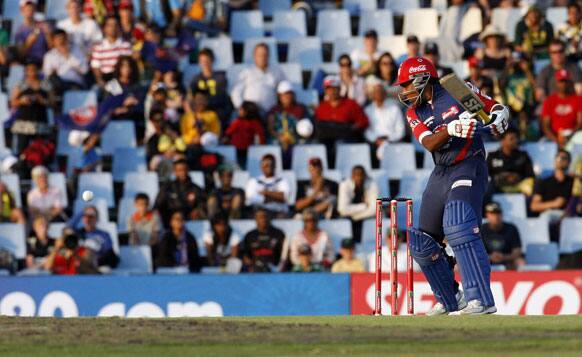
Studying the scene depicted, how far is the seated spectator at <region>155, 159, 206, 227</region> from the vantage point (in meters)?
17.7

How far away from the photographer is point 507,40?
2014 centimetres

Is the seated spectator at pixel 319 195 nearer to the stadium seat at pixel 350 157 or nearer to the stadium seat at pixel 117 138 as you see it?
the stadium seat at pixel 350 157

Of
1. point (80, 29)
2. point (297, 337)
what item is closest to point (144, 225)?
point (80, 29)

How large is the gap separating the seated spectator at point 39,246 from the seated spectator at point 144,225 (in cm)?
96

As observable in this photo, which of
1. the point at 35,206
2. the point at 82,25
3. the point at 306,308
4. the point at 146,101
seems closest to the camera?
the point at 306,308

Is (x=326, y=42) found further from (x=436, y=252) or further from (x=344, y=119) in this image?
(x=436, y=252)

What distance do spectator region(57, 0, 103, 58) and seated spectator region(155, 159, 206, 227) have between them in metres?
3.28

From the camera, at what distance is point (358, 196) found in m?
17.6

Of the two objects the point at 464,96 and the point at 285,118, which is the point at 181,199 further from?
the point at 464,96

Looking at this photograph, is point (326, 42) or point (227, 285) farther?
point (326, 42)

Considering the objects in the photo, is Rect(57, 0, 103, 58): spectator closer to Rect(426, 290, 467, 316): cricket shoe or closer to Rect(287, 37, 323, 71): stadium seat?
Rect(287, 37, 323, 71): stadium seat

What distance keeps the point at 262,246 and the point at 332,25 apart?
4937 millimetres

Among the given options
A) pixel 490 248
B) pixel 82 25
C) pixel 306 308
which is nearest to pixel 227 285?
pixel 306 308

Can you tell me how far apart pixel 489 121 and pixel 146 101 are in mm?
8691
